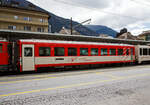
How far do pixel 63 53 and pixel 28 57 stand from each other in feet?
10.2

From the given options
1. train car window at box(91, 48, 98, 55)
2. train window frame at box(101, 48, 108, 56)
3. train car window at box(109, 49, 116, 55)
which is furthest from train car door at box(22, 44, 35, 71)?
train car window at box(109, 49, 116, 55)

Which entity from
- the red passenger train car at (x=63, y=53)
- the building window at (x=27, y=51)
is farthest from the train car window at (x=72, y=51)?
the building window at (x=27, y=51)

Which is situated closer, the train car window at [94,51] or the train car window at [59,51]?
the train car window at [59,51]

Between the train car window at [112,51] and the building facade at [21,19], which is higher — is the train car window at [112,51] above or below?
below

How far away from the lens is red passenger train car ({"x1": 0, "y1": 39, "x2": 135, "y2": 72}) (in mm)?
8500

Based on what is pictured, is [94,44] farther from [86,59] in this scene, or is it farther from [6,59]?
[6,59]

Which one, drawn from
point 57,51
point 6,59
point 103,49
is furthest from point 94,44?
point 6,59

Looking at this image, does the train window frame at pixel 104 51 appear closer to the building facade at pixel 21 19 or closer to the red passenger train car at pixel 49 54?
the red passenger train car at pixel 49 54

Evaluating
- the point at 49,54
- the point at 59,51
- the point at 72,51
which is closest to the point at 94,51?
the point at 72,51

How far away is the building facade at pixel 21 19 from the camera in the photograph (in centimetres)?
2810

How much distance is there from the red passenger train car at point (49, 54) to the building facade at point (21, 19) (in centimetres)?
2466

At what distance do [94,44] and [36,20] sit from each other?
26.3 meters

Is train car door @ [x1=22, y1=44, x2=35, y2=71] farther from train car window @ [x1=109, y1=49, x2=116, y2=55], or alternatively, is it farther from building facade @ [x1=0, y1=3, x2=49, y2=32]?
building facade @ [x1=0, y1=3, x2=49, y2=32]

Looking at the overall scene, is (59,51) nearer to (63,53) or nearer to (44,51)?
(63,53)
